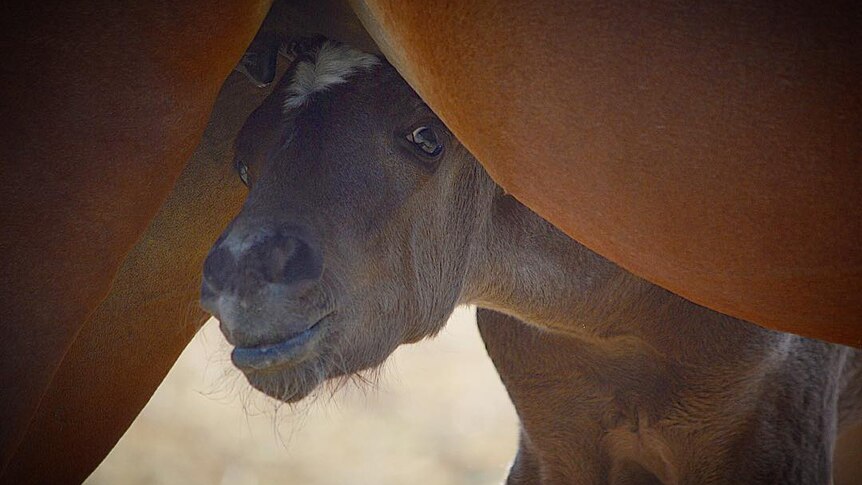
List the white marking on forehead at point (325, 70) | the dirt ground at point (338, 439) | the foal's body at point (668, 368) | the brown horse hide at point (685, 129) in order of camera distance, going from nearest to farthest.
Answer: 1. the brown horse hide at point (685, 129)
2. the white marking on forehead at point (325, 70)
3. the foal's body at point (668, 368)
4. the dirt ground at point (338, 439)

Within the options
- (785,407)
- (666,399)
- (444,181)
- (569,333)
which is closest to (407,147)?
(444,181)

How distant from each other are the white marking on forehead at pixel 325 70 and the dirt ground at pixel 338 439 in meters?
3.19

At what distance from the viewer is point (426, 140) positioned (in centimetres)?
266

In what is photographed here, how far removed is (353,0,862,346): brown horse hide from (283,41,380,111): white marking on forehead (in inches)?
30.0

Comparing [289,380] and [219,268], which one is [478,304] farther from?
[219,268]

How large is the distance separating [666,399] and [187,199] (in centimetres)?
173

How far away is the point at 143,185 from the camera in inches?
76.1

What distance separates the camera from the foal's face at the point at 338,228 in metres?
2.23

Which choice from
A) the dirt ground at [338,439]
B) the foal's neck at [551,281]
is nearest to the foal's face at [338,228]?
the foal's neck at [551,281]

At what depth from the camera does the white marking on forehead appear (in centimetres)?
261

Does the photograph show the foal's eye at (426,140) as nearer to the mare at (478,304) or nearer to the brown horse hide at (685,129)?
the mare at (478,304)

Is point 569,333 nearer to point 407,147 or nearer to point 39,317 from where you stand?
point 407,147

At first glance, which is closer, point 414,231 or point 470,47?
point 470,47

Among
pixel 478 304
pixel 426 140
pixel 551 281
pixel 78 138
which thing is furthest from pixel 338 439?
pixel 78 138
